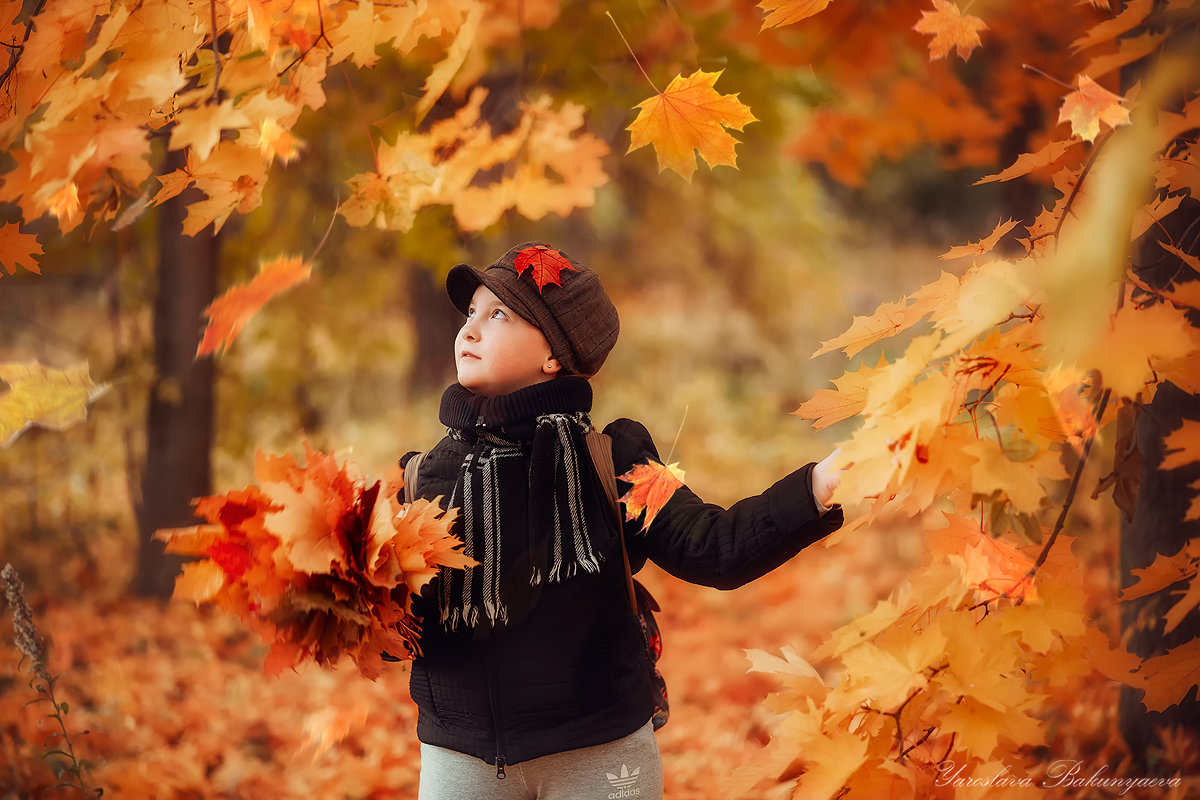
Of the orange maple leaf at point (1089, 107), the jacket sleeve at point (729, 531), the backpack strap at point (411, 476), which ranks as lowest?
the jacket sleeve at point (729, 531)

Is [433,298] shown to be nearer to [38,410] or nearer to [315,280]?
[315,280]

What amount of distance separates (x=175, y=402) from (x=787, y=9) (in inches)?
175

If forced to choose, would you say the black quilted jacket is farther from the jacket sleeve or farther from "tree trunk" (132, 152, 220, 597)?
"tree trunk" (132, 152, 220, 597)

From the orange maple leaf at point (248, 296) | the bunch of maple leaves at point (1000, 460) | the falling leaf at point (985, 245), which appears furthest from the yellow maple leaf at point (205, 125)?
the falling leaf at point (985, 245)

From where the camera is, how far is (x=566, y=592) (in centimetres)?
170

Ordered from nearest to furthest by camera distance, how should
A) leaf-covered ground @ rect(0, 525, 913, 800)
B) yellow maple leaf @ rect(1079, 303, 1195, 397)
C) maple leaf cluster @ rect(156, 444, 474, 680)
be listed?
1. yellow maple leaf @ rect(1079, 303, 1195, 397)
2. maple leaf cluster @ rect(156, 444, 474, 680)
3. leaf-covered ground @ rect(0, 525, 913, 800)

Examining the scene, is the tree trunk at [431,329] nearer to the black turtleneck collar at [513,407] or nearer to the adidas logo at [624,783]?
the black turtleneck collar at [513,407]

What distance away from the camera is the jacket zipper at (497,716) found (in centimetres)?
164

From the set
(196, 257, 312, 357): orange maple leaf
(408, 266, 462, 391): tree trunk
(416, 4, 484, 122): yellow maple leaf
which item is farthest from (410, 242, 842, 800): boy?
(408, 266, 462, 391): tree trunk

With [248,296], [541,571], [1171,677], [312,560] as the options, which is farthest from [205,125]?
[1171,677]

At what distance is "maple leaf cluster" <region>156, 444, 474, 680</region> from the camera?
1445 millimetres

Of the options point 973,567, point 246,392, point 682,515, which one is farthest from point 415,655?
point 246,392

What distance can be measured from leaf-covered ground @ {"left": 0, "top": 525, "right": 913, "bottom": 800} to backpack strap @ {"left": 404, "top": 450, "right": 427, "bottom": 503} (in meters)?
0.95

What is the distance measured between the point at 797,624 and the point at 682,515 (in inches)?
150
